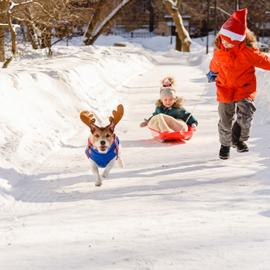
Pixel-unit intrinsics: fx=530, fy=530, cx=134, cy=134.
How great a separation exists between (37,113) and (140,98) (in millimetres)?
5258

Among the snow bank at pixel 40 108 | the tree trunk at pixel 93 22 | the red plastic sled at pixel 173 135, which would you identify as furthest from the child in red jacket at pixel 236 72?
the tree trunk at pixel 93 22

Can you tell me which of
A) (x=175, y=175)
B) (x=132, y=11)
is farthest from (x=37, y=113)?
(x=132, y=11)

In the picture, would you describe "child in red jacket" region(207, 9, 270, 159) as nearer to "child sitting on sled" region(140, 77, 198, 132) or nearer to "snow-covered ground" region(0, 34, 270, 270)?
"snow-covered ground" region(0, 34, 270, 270)

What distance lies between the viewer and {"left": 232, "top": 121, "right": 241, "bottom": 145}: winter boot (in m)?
6.63

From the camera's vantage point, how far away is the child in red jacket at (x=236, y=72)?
19.5ft

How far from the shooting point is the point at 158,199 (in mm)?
4820

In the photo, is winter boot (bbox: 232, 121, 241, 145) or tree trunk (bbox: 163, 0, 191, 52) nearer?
winter boot (bbox: 232, 121, 241, 145)

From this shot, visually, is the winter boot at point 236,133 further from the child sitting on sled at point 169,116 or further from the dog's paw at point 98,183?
the dog's paw at point 98,183

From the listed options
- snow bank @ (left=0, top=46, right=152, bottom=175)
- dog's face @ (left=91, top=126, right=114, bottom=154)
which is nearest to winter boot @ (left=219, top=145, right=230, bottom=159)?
dog's face @ (left=91, top=126, right=114, bottom=154)

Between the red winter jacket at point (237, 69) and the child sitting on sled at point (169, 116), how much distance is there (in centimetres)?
140

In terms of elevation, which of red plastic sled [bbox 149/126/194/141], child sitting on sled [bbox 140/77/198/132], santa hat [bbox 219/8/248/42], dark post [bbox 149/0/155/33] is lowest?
dark post [bbox 149/0/155/33]

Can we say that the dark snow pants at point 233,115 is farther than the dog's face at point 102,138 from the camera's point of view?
Result: Yes

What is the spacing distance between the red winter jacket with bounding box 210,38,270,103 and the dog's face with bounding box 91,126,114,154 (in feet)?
5.25

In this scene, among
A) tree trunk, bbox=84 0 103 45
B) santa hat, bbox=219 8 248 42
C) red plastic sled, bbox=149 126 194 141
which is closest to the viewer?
santa hat, bbox=219 8 248 42
